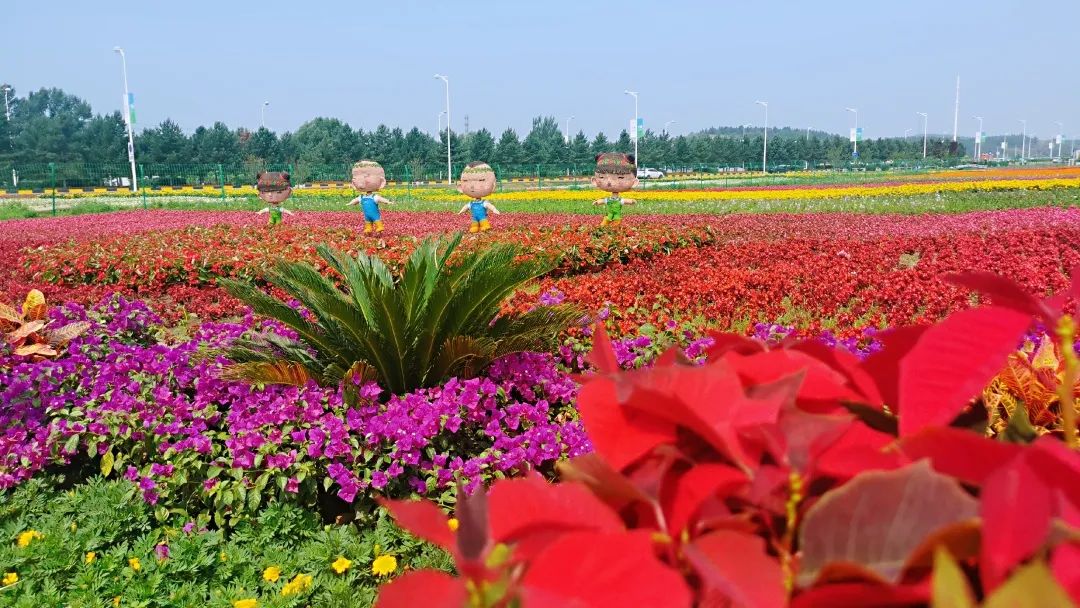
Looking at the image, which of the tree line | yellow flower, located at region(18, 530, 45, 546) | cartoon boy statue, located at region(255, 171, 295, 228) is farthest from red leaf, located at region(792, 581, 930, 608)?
the tree line

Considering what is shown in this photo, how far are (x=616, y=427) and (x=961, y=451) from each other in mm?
281

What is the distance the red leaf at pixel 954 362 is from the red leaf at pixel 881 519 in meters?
0.12

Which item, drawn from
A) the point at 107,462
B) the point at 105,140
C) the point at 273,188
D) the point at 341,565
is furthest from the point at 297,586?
the point at 105,140

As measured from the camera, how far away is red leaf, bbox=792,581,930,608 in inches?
20.9

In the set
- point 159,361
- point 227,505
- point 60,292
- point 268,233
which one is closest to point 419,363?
point 227,505

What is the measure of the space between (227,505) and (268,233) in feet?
31.5

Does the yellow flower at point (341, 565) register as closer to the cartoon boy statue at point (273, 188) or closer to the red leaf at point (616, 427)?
the red leaf at point (616, 427)

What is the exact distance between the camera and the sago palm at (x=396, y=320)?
335cm

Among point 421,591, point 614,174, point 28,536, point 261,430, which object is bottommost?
point 28,536

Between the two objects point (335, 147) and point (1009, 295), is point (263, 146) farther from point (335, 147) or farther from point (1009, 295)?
point (1009, 295)

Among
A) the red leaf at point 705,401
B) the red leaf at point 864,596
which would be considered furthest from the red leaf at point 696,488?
the red leaf at point 864,596

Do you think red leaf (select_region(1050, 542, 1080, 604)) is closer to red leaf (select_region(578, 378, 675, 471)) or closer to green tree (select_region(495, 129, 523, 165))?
red leaf (select_region(578, 378, 675, 471))

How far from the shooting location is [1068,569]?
0.49 metres

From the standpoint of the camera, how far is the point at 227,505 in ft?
9.74
